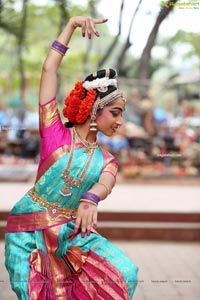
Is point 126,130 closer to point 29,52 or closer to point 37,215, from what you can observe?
point 29,52

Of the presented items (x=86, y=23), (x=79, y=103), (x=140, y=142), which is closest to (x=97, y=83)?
(x=79, y=103)

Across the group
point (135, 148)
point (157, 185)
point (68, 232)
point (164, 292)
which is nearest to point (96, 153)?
point (68, 232)

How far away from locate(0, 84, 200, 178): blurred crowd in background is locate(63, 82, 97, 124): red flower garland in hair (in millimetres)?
6168

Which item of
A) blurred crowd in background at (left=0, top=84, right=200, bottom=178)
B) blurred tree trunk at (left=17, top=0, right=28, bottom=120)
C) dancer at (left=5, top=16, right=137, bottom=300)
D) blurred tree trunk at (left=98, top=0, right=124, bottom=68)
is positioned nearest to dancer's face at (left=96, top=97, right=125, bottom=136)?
dancer at (left=5, top=16, right=137, bottom=300)

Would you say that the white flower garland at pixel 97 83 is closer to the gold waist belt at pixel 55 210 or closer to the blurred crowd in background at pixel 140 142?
the gold waist belt at pixel 55 210

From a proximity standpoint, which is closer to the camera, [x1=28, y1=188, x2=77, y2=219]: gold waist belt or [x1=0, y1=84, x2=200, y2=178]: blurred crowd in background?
[x1=28, y1=188, x2=77, y2=219]: gold waist belt

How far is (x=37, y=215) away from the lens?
283cm

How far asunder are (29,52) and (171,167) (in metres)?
2.53

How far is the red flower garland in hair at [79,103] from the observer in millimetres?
2785

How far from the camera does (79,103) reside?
281 cm

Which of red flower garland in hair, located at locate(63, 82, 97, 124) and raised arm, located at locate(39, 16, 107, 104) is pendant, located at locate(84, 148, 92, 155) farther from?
raised arm, located at locate(39, 16, 107, 104)

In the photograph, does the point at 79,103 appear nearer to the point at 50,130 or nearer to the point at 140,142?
the point at 50,130

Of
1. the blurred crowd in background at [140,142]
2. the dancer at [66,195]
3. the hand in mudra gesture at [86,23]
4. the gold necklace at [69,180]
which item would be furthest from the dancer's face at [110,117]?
the blurred crowd in background at [140,142]

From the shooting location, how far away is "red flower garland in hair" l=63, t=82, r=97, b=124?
2785 millimetres
